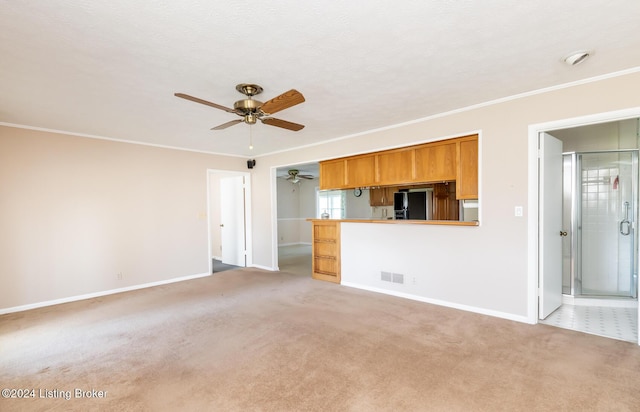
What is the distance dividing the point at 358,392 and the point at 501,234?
245 centimetres

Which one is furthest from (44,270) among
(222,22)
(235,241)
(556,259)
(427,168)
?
(556,259)

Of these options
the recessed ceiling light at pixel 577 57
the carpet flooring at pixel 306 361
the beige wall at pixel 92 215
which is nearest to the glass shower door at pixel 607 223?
the carpet flooring at pixel 306 361

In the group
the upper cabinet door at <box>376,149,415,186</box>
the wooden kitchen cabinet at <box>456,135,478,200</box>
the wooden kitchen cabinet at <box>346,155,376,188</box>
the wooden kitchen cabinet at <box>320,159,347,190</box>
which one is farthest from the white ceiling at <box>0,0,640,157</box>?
the wooden kitchen cabinet at <box>320,159,347,190</box>

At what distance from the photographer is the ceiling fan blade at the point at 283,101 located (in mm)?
2329

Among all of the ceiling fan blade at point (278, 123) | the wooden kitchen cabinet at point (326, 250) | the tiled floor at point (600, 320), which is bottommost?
the tiled floor at point (600, 320)

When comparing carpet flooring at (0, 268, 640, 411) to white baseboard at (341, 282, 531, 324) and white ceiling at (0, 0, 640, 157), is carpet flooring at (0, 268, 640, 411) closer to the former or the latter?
white baseboard at (341, 282, 531, 324)

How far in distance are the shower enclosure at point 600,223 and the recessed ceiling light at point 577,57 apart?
229 cm

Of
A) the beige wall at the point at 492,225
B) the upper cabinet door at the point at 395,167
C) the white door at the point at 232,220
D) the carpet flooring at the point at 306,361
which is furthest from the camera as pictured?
the white door at the point at 232,220

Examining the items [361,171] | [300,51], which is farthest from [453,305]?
[300,51]

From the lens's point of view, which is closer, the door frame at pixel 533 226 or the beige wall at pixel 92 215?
the door frame at pixel 533 226

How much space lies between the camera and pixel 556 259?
3.58 metres

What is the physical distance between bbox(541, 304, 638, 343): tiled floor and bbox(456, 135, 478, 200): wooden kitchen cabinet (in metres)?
1.65

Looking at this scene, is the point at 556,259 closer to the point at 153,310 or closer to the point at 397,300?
the point at 397,300

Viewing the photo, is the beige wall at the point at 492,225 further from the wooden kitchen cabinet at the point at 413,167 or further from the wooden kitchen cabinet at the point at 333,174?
the wooden kitchen cabinet at the point at 333,174
